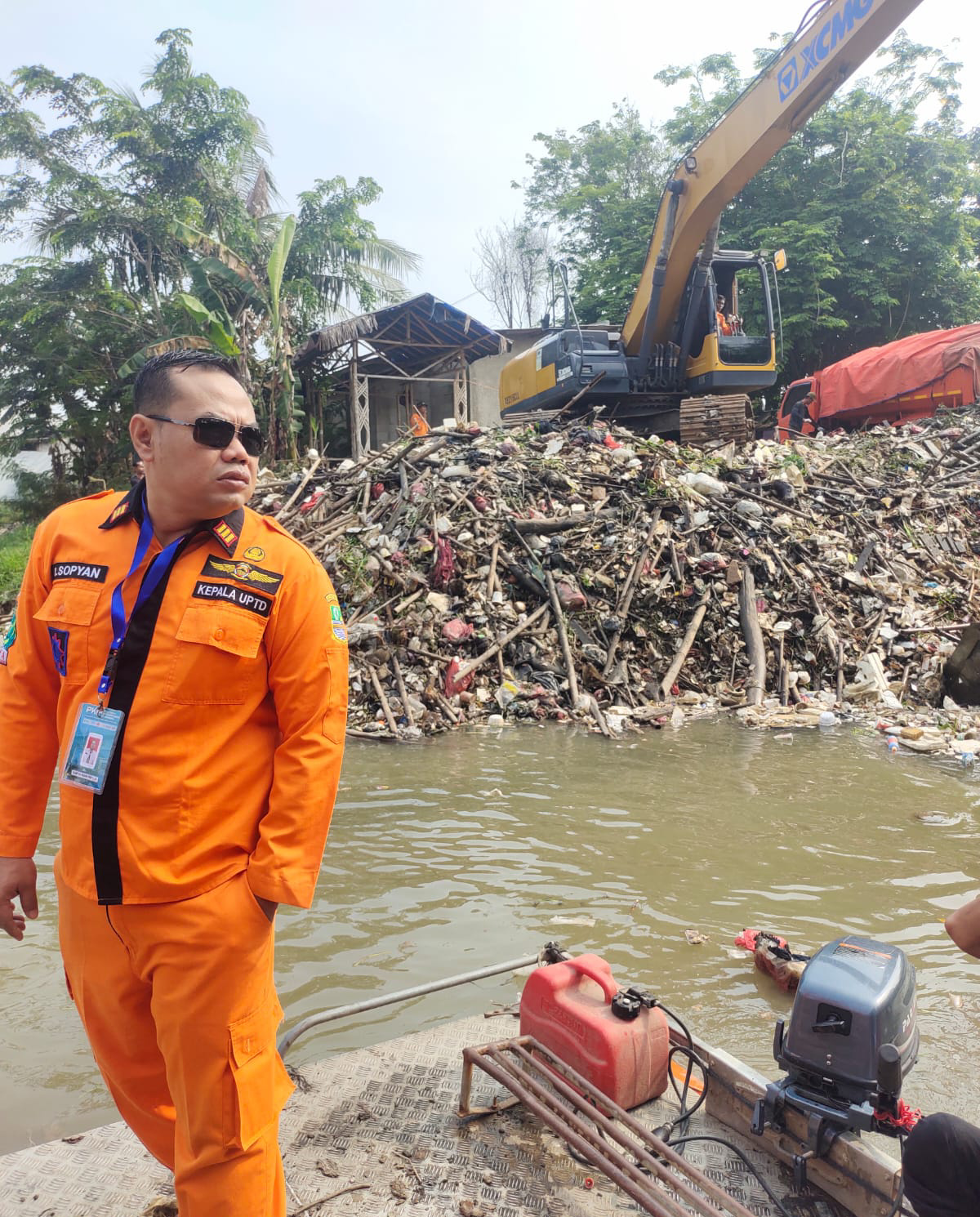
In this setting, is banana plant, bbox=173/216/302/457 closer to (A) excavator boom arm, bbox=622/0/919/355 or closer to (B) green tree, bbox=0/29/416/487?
(B) green tree, bbox=0/29/416/487

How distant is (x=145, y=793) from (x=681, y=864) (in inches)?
144

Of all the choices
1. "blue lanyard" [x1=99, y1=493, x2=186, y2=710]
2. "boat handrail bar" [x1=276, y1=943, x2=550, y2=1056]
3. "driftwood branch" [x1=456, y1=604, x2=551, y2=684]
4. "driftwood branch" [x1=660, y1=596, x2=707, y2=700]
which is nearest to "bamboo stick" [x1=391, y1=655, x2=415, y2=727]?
"driftwood branch" [x1=456, y1=604, x2=551, y2=684]

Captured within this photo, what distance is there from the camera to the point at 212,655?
1.61 meters

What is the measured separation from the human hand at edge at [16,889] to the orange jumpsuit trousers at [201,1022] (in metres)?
0.18

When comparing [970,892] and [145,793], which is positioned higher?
[145,793]

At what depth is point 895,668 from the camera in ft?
28.5

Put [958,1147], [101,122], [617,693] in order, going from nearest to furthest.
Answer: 1. [958,1147]
2. [617,693]
3. [101,122]

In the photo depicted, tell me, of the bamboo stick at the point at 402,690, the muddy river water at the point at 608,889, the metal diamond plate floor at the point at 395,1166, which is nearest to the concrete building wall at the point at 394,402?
the bamboo stick at the point at 402,690

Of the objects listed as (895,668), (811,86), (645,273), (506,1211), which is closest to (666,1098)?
(506,1211)

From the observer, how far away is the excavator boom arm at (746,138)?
25.7ft

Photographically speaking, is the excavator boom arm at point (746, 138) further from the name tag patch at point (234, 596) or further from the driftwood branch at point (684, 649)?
the name tag patch at point (234, 596)

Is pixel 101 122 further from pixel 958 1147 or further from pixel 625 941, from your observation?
pixel 958 1147

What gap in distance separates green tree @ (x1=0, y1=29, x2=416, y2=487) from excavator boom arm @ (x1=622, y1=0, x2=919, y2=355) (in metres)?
9.66

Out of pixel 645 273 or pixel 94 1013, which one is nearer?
pixel 94 1013
